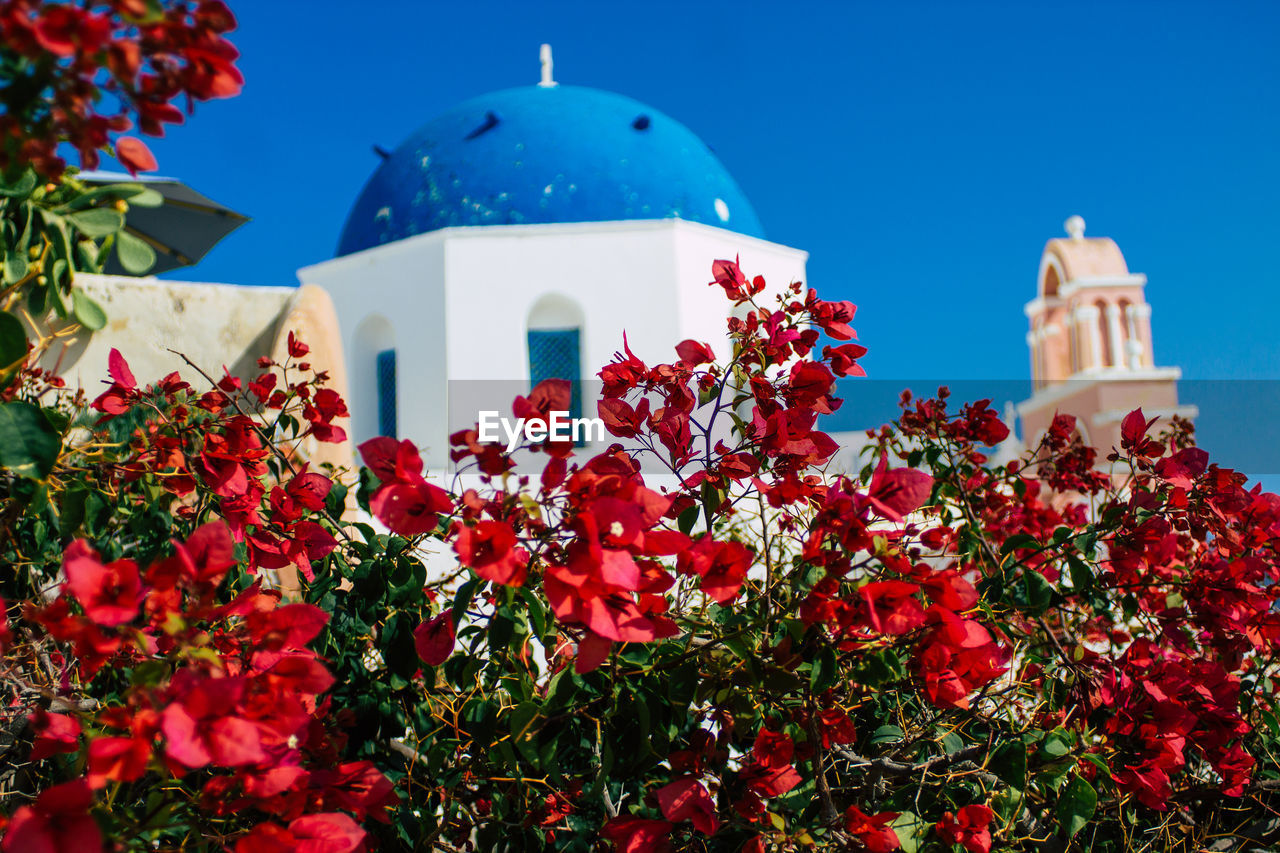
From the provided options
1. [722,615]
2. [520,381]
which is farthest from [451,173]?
[722,615]

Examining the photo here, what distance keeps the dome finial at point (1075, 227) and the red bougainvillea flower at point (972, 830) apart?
50.6 ft

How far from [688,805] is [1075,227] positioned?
15759 millimetres

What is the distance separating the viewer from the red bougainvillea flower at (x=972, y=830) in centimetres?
138

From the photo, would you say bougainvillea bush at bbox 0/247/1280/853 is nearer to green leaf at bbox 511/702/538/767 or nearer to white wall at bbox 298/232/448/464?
green leaf at bbox 511/702/538/767

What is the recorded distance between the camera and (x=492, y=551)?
102 cm

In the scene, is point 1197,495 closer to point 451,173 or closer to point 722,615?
point 722,615

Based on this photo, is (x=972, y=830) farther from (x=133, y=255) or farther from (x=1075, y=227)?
(x=1075, y=227)

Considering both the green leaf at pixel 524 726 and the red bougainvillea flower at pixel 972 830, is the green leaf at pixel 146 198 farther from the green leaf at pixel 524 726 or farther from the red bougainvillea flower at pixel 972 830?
the red bougainvillea flower at pixel 972 830

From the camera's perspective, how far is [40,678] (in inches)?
74.8

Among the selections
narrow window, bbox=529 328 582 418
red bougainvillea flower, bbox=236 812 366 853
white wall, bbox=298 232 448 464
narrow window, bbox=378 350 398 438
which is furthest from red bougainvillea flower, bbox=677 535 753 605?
narrow window, bbox=378 350 398 438

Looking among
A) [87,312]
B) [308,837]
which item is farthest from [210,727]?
[87,312]

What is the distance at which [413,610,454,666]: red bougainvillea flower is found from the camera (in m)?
1.28

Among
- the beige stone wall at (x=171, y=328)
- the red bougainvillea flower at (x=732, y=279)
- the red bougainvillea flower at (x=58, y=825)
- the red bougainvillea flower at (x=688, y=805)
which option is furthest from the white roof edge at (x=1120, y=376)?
the red bougainvillea flower at (x=58, y=825)

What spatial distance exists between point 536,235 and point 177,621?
837cm
